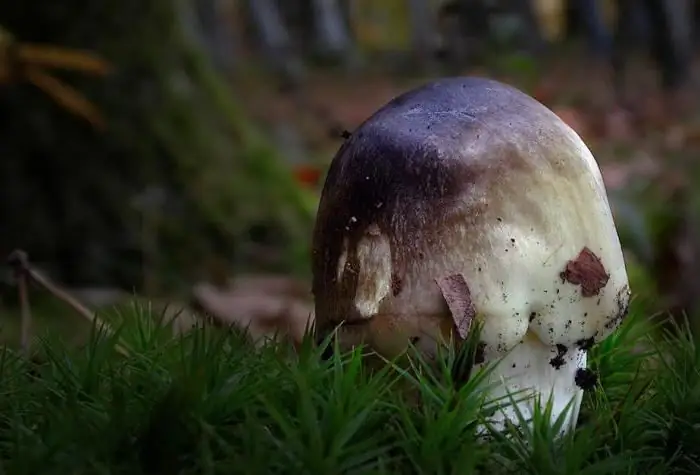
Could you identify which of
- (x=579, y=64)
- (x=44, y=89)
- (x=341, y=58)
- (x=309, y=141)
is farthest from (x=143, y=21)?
(x=341, y=58)

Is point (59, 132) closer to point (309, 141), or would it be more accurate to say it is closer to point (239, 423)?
point (239, 423)

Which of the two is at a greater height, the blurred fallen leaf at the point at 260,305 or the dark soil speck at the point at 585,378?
the blurred fallen leaf at the point at 260,305

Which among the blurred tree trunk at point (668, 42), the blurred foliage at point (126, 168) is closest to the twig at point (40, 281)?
the blurred foliage at point (126, 168)

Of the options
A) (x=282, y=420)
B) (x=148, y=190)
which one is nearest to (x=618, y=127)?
(x=148, y=190)

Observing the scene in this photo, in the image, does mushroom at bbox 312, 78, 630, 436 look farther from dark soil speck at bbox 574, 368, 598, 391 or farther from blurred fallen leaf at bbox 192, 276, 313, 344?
blurred fallen leaf at bbox 192, 276, 313, 344

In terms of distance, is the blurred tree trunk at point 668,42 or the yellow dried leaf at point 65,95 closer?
the yellow dried leaf at point 65,95

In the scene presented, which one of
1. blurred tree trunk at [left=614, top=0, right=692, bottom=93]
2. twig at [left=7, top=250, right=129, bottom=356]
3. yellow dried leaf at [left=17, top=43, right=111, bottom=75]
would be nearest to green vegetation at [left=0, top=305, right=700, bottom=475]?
twig at [left=7, top=250, right=129, bottom=356]

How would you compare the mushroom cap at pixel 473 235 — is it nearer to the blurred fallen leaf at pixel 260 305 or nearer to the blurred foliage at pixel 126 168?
the blurred fallen leaf at pixel 260 305

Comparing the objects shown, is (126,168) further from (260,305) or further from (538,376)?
(538,376)
